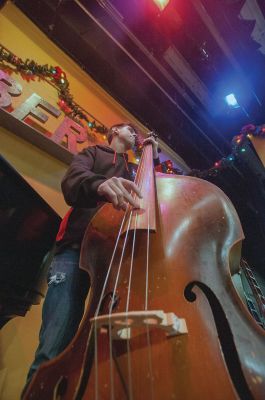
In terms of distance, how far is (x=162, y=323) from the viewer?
0.43 metres

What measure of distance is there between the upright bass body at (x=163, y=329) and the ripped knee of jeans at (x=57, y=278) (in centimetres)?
18

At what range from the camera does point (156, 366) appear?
0.42 m

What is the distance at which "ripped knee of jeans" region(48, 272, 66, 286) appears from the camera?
0.86m

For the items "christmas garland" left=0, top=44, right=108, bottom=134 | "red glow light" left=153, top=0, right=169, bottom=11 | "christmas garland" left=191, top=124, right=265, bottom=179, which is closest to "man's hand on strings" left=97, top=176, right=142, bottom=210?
"christmas garland" left=191, top=124, right=265, bottom=179

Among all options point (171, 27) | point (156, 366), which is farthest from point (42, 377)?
point (171, 27)

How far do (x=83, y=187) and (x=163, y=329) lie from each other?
564 mm

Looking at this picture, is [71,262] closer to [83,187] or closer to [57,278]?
[57,278]

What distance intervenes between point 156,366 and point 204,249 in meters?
0.35

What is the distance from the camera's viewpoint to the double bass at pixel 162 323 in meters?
0.41

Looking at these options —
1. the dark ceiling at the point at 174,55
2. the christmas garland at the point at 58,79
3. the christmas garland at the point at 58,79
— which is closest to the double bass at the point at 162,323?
the christmas garland at the point at 58,79

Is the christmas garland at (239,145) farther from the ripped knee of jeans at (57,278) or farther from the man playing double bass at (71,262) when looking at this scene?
the ripped knee of jeans at (57,278)

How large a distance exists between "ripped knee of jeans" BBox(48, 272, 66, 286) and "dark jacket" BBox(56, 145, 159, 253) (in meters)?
0.12

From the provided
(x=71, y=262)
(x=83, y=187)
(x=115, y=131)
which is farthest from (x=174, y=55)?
(x=71, y=262)

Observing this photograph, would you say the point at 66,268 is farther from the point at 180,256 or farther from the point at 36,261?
A: the point at 180,256
